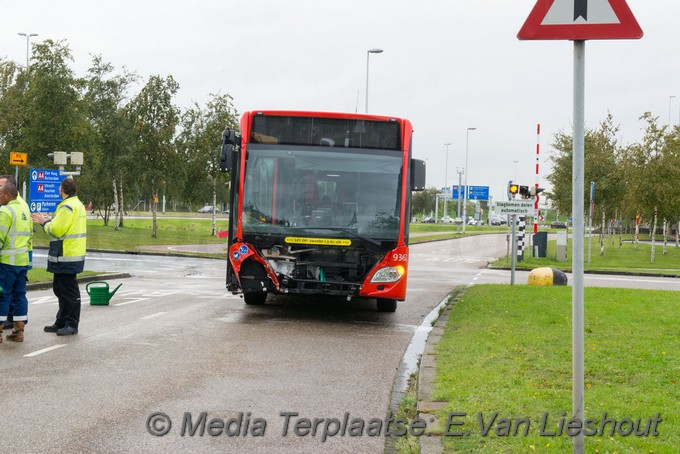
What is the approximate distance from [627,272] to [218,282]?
15.8 meters

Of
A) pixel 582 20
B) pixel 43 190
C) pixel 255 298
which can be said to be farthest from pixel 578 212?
pixel 43 190

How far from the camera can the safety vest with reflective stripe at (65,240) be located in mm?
9719

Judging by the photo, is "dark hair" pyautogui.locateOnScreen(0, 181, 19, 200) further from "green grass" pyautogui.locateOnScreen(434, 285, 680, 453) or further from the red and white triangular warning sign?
the red and white triangular warning sign

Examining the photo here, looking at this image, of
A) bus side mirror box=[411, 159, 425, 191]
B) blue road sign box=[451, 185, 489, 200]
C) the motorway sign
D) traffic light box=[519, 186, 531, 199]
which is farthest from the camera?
blue road sign box=[451, 185, 489, 200]

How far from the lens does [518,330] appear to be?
10391 mm

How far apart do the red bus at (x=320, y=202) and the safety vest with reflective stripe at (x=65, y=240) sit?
2.53 m

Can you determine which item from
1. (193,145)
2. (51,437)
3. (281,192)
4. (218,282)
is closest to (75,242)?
Result: (281,192)

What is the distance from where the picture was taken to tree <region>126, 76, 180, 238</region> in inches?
1533

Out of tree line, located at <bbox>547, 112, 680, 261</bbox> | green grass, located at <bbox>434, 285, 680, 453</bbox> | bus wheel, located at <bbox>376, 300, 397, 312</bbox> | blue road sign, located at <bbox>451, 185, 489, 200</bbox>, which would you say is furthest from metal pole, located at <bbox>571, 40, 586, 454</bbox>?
blue road sign, located at <bbox>451, 185, 489, 200</bbox>

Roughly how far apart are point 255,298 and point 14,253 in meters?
5.07

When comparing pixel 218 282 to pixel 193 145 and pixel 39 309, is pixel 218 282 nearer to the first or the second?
pixel 39 309

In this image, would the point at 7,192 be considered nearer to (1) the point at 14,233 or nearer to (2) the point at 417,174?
(1) the point at 14,233

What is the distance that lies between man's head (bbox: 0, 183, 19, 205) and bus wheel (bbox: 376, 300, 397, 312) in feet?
20.4

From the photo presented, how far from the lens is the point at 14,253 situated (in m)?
9.27
